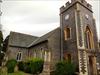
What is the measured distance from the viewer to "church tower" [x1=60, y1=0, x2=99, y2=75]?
69.2ft

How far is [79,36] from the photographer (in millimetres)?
22000

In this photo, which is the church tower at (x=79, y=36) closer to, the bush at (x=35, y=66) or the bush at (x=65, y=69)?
the bush at (x=65, y=69)

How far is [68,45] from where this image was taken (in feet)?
77.2

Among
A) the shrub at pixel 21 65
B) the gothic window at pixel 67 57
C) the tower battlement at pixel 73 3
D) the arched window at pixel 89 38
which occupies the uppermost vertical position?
the tower battlement at pixel 73 3

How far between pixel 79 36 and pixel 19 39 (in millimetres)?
14829

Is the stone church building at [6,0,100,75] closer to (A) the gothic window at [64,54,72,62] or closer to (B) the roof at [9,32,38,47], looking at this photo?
(A) the gothic window at [64,54,72,62]

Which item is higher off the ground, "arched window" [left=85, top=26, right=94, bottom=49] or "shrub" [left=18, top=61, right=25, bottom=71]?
"arched window" [left=85, top=26, right=94, bottom=49]

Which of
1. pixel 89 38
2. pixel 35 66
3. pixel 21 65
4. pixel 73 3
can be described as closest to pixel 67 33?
pixel 89 38

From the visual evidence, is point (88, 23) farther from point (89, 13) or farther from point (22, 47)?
point (22, 47)

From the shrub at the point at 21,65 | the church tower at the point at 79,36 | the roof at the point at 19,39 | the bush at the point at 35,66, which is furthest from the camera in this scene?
the roof at the point at 19,39

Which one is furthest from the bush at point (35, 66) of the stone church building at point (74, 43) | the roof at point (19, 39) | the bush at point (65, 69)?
the roof at point (19, 39)

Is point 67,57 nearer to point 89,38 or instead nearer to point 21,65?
point 89,38

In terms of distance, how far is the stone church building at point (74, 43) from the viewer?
69.9 ft

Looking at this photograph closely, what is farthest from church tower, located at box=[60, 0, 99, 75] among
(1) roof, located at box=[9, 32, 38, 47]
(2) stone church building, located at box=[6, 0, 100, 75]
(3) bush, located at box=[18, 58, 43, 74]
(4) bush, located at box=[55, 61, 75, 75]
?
(1) roof, located at box=[9, 32, 38, 47]
